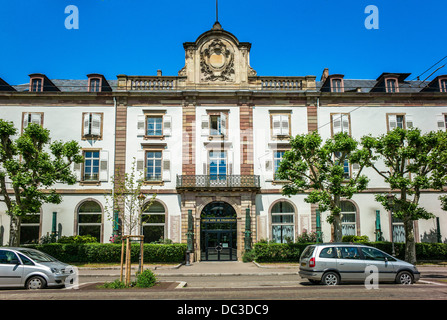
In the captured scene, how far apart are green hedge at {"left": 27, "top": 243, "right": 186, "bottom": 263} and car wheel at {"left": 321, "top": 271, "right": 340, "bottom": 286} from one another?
1211 centimetres

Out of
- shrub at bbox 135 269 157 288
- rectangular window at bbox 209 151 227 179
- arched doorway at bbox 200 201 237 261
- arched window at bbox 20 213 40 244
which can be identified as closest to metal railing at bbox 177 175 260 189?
rectangular window at bbox 209 151 227 179

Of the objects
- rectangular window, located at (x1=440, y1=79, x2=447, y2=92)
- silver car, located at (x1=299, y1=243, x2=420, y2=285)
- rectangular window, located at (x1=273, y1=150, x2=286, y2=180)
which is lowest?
silver car, located at (x1=299, y1=243, x2=420, y2=285)

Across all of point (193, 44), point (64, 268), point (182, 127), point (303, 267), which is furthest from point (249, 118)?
point (64, 268)

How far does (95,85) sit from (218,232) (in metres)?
14.0

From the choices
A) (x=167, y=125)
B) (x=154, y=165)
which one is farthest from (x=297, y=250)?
(x=167, y=125)

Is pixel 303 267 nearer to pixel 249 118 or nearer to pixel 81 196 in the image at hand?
pixel 249 118

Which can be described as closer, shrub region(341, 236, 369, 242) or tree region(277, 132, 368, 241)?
tree region(277, 132, 368, 241)

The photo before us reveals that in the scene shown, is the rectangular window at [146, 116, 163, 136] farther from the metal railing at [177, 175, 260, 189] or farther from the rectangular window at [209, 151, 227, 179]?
the rectangular window at [209, 151, 227, 179]

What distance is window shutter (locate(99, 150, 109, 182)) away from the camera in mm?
26938

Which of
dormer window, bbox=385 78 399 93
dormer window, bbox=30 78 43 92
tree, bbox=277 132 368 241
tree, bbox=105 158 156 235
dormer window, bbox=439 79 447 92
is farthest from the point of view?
dormer window, bbox=385 78 399 93

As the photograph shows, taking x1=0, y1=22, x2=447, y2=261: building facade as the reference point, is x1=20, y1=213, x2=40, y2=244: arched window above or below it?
below

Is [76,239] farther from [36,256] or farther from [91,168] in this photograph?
[36,256]

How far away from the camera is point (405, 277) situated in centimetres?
1398
